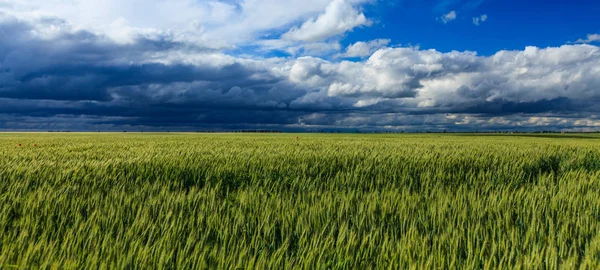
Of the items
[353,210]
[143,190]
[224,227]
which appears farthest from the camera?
[143,190]

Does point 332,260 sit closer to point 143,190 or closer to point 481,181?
point 143,190

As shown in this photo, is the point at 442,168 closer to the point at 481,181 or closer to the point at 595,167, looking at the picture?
the point at 481,181

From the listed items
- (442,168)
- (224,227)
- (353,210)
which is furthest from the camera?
(442,168)

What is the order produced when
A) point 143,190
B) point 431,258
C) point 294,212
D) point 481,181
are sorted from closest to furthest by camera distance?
point 431,258, point 294,212, point 143,190, point 481,181

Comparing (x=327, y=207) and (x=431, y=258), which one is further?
(x=327, y=207)

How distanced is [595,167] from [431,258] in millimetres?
10635

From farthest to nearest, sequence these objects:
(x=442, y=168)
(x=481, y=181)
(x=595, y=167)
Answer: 1. (x=595, y=167)
2. (x=442, y=168)
3. (x=481, y=181)

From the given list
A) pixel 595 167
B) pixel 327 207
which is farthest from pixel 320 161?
pixel 595 167

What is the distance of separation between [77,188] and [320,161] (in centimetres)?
413

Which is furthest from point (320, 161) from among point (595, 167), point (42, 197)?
point (595, 167)

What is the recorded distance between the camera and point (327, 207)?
12.6 feet

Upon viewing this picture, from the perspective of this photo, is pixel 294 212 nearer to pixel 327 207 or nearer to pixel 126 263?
pixel 327 207

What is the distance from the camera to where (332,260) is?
2.46 meters

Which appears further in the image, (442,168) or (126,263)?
(442,168)
